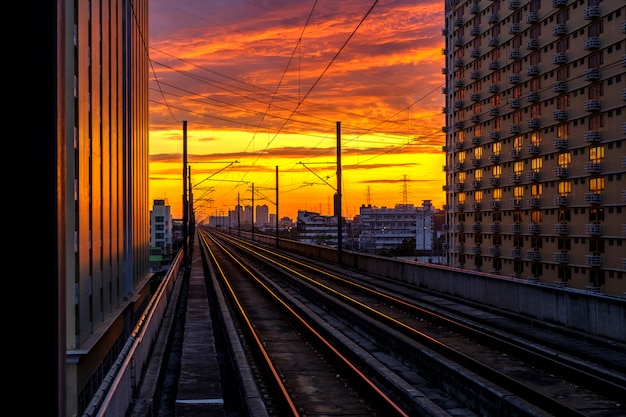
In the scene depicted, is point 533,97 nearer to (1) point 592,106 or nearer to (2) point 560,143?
(2) point 560,143

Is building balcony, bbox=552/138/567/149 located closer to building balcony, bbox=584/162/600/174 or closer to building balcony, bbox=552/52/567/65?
building balcony, bbox=584/162/600/174

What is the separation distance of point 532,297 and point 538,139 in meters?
48.6

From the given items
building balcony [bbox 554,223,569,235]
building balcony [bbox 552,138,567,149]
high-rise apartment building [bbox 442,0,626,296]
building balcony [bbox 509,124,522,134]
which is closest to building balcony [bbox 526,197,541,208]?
high-rise apartment building [bbox 442,0,626,296]

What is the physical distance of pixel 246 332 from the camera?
23609 millimetres

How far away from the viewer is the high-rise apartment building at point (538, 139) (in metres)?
55.9

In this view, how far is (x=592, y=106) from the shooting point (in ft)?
187

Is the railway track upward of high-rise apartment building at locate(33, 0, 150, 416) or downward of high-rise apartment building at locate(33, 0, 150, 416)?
downward

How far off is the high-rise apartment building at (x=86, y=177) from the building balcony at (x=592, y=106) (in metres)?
39.5

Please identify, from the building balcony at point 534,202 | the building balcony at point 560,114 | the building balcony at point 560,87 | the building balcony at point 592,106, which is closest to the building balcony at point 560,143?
the building balcony at point 560,114

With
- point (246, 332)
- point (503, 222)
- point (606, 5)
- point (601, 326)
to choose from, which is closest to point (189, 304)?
point (246, 332)

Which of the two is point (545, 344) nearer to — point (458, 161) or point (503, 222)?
point (503, 222)

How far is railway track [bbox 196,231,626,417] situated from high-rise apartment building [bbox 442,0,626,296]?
114 feet

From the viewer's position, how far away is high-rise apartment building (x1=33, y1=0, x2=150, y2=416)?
3.93 meters

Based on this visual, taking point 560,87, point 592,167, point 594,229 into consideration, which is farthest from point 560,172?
point 560,87
